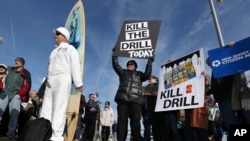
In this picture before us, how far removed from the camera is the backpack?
352 centimetres

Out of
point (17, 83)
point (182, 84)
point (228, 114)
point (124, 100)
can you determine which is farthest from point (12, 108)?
point (228, 114)

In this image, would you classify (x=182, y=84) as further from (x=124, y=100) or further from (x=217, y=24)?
(x=217, y=24)

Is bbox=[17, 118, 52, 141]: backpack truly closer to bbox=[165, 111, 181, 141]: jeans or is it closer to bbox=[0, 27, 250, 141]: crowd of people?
bbox=[0, 27, 250, 141]: crowd of people

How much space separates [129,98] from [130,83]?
352mm

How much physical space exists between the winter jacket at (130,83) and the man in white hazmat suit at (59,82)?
1177mm

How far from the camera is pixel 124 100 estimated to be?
5.66 meters

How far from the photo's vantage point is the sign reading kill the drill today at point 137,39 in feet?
21.7

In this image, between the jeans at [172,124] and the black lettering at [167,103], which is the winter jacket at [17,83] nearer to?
the black lettering at [167,103]

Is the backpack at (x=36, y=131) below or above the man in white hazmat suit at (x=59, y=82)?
below

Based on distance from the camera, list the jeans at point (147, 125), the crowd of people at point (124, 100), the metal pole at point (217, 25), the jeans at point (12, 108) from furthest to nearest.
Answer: the metal pole at point (217, 25)
the jeans at point (147, 125)
the jeans at point (12, 108)
the crowd of people at point (124, 100)

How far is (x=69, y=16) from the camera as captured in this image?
7883 mm

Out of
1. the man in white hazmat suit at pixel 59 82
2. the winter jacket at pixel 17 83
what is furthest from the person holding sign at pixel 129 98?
the winter jacket at pixel 17 83

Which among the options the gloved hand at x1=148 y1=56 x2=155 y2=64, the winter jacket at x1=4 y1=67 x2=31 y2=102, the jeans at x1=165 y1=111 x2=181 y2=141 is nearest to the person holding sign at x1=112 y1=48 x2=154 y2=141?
the gloved hand at x1=148 y1=56 x2=155 y2=64

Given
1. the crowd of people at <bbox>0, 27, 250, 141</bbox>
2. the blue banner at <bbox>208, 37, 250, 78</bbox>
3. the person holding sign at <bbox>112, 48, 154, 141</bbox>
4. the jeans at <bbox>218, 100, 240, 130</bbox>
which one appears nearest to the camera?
the crowd of people at <bbox>0, 27, 250, 141</bbox>
